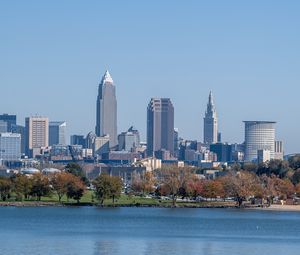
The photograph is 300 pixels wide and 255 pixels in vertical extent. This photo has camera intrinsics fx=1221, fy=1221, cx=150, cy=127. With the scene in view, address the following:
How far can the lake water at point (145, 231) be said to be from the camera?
5256 cm

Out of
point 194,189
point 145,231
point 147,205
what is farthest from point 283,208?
point 145,231

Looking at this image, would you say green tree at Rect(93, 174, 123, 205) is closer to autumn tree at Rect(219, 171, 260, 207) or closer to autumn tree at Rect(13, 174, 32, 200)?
autumn tree at Rect(13, 174, 32, 200)

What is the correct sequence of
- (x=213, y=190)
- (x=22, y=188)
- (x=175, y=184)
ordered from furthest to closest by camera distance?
(x=213, y=190)
(x=175, y=184)
(x=22, y=188)

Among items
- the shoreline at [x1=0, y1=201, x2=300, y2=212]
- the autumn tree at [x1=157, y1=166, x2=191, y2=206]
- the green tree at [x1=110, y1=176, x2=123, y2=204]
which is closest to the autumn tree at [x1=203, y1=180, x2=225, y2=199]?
the autumn tree at [x1=157, y1=166, x2=191, y2=206]

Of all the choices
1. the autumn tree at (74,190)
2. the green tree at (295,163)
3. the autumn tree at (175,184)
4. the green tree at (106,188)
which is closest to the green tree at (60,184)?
the autumn tree at (74,190)

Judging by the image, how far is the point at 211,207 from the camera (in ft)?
331

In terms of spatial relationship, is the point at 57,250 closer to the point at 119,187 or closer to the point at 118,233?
the point at 118,233

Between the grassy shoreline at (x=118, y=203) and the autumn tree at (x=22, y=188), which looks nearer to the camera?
the grassy shoreline at (x=118, y=203)

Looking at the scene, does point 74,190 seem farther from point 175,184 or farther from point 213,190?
point 213,190

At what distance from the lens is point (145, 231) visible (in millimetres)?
65062

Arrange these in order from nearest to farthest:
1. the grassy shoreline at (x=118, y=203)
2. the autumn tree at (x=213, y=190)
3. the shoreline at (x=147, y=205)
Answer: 1. the shoreline at (x=147, y=205)
2. the grassy shoreline at (x=118, y=203)
3. the autumn tree at (x=213, y=190)

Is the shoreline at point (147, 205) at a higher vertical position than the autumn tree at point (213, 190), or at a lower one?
lower

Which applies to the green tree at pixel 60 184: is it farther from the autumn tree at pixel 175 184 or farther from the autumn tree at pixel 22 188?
the autumn tree at pixel 175 184

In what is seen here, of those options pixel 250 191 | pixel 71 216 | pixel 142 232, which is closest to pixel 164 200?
pixel 250 191
